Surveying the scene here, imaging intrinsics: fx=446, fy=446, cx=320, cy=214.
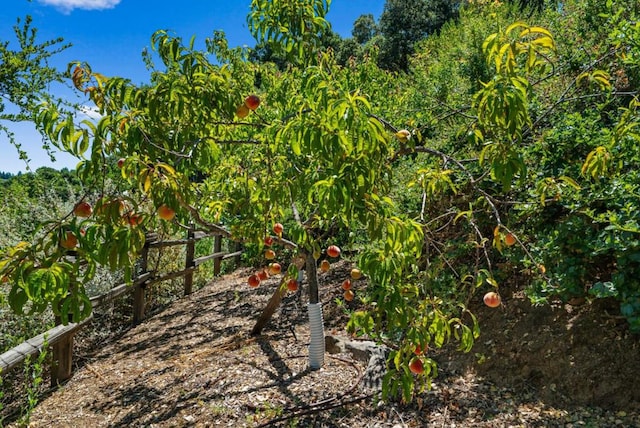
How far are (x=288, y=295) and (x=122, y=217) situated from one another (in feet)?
15.0

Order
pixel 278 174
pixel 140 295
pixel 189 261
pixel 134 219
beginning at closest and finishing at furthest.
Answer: pixel 134 219 < pixel 278 174 < pixel 140 295 < pixel 189 261

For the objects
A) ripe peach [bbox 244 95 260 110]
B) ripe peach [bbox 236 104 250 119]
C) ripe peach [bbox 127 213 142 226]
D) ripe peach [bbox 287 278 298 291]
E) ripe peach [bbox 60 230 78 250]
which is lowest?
ripe peach [bbox 287 278 298 291]

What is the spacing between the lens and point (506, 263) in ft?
12.1

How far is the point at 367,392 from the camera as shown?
3.13 meters

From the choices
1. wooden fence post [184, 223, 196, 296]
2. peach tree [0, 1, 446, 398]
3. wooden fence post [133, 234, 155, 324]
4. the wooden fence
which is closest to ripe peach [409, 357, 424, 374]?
peach tree [0, 1, 446, 398]

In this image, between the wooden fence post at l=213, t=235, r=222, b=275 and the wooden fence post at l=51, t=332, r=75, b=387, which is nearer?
the wooden fence post at l=51, t=332, r=75, b=387

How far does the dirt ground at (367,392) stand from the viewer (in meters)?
2.86

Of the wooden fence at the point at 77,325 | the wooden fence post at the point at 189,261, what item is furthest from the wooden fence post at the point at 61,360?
the wooden fence post at the point at 189,261

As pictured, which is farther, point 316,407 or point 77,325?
point 77,325

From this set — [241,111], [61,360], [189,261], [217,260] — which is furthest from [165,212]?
[217,260]

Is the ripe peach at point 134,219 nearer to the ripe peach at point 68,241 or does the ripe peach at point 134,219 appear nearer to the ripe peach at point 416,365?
the ripe peach at point 68,241

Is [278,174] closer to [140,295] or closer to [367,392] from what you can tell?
[367,392]

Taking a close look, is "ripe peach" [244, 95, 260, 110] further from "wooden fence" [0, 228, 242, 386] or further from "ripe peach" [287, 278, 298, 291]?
"ripe peach" [287, 278, 298, 291]

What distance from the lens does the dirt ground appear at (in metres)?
2.86
